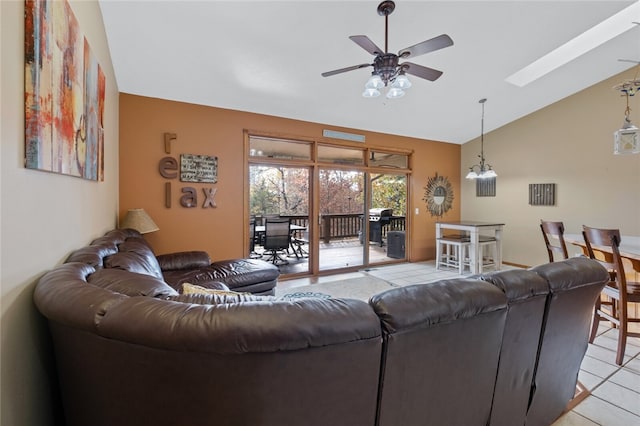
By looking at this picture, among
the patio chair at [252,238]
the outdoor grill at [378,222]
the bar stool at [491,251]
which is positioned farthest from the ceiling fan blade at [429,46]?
the bar stool at [491,251]

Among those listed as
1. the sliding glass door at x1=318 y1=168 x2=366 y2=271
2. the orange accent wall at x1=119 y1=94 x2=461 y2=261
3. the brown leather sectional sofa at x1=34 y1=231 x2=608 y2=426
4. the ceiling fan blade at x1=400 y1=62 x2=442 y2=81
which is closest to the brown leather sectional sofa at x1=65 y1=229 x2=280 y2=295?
the orange accent wall at x1=119 y1=94 x2=461 y2=261

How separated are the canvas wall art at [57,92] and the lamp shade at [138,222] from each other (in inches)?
54.2

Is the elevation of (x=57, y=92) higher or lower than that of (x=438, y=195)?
higher

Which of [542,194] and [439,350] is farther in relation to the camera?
[542,194]

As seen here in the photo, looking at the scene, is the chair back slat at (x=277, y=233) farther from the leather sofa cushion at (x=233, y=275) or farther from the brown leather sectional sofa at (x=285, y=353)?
the brown leather sectional sofa at (x=285, y=353)

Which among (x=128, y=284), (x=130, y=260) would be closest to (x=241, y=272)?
(x=130, y=260)

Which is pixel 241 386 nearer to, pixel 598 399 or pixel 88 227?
pixel 88 227

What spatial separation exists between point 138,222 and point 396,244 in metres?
4.72

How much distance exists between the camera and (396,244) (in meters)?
5.96

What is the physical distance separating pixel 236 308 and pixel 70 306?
0.55m

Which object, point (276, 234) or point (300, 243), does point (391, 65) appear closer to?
point (276, 234)

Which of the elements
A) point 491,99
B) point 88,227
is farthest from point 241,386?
point 491,99

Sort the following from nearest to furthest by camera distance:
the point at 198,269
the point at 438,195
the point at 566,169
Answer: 1. the point at 198,269
2. the point at 566,169
3. the point at 438,195

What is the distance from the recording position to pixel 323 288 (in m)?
4.10
